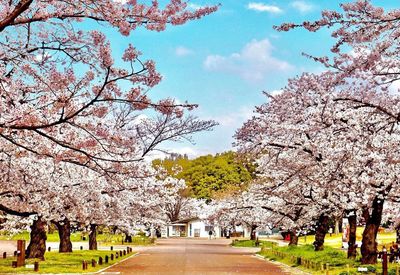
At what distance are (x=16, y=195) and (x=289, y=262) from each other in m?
16.4

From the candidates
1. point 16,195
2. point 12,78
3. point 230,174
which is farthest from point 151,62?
point 230,174

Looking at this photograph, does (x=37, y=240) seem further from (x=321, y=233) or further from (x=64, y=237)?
(x=321, y=233)

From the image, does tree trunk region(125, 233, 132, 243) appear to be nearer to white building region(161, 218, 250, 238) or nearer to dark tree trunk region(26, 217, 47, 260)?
white building region(161, 218, 250, 238)

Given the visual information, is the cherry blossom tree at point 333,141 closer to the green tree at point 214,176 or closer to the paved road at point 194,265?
the paved road at point 194,265

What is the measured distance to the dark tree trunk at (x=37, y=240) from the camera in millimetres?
28172

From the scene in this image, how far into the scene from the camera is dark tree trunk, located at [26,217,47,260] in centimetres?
2817

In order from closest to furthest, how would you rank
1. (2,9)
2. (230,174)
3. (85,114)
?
(2,9) < (85,114) < (230,174)

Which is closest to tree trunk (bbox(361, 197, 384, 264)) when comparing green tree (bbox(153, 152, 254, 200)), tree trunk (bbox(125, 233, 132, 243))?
tree trunk (bbox(125, 233, 132, 243))

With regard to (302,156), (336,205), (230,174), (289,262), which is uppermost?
(230,174)

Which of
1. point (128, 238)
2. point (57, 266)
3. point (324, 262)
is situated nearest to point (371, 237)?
point (324, 262)

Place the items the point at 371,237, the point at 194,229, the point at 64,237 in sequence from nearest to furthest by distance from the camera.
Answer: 1. the point at 371,237
2. the point at 64,237
3. the point at 194,229

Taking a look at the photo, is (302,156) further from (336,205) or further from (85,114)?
(85,114)

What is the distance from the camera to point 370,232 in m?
22.8

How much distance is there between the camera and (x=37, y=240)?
28.3 metres
